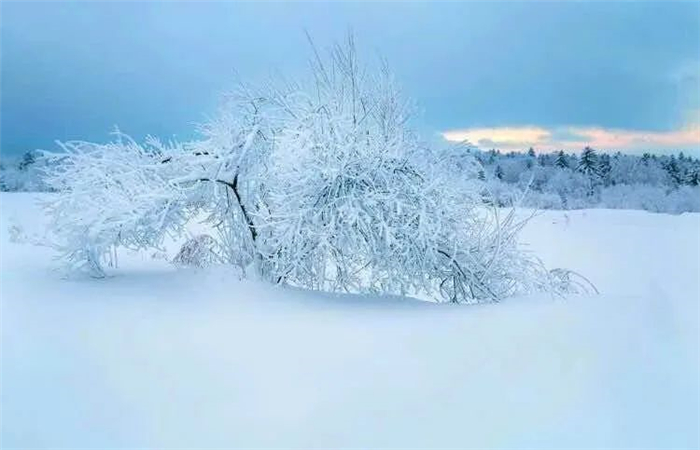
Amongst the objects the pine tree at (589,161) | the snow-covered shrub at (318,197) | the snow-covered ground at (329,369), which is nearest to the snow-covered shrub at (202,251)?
the snow-covered shrub at (318,197)

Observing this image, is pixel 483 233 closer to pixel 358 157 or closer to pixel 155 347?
pixel 358 157

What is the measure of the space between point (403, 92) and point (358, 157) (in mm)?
814

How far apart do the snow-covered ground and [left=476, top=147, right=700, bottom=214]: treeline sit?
123 centimetres

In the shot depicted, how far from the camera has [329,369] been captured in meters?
3.45

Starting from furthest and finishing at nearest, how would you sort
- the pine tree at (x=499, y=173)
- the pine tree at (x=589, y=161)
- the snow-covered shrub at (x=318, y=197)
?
1. the pine tree at (x=589, y=161)
2. the pine tree at (x=499, y=173)
3. the snow-covered shrub at (x=318, y=197)

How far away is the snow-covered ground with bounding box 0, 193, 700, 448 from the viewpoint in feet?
10.1

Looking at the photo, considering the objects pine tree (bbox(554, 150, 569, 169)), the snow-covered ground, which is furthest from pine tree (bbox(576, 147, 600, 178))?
the snow-covered ground

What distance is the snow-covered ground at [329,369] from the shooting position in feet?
10.1

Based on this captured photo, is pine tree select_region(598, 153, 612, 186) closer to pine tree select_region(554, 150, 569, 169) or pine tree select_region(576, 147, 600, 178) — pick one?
pine tree select_region(576, 147, 600, 178)

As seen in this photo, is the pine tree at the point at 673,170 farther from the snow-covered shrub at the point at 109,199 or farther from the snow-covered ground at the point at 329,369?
the snow-covered shrub at the point at 109,199

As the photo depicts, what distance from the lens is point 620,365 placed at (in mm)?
3662

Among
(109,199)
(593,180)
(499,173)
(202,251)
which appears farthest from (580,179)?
(109,199)

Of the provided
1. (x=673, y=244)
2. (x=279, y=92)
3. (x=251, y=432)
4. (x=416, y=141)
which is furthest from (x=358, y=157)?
(x=673, y=244)

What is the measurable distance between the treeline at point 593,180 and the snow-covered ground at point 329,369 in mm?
1232
